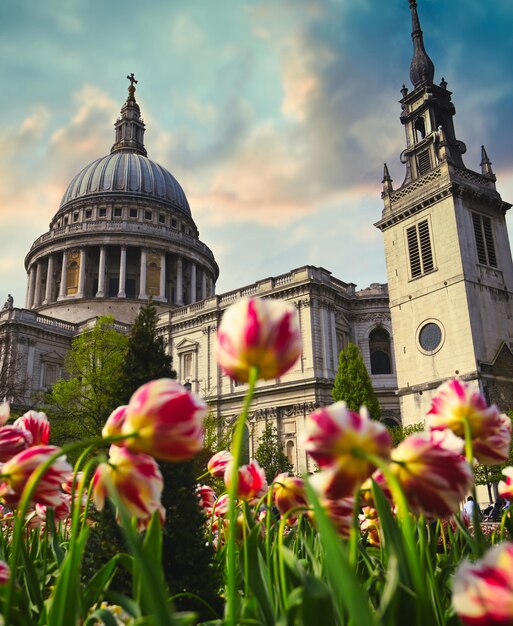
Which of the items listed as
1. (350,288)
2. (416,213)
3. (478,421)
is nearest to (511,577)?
(478,421)

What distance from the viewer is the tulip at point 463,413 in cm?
230

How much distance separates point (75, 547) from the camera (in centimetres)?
180

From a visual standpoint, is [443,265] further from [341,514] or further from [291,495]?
[341,514]

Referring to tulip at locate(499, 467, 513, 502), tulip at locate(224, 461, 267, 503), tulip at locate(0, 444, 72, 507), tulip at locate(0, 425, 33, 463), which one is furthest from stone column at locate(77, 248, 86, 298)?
tulip at locate(0, 444, 72, 507)

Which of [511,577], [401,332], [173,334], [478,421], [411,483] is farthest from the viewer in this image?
[173,334]

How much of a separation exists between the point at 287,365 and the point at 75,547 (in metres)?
0.96

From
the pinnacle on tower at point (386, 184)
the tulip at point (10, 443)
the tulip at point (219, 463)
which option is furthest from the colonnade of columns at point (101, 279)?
the tulip at point (10, 443)

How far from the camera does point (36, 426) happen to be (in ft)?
9.50

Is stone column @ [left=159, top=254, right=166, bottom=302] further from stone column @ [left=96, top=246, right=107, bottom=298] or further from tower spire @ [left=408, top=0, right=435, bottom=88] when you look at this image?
tower spire @ [left=408, top=0, right=435, bottom=88]

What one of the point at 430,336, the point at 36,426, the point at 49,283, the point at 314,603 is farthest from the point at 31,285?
the point at 314,603

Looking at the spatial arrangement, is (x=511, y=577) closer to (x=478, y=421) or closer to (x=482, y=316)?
(x=478, y=421)

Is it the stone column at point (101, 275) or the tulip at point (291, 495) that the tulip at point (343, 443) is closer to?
the tulip at point (291, 495)

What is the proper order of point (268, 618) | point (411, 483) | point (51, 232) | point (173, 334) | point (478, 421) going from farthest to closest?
point (51, 232), point (173, 334), point (478, 421), point (268, 618), point (411, 483)

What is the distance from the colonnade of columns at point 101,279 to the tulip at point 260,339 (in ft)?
202
